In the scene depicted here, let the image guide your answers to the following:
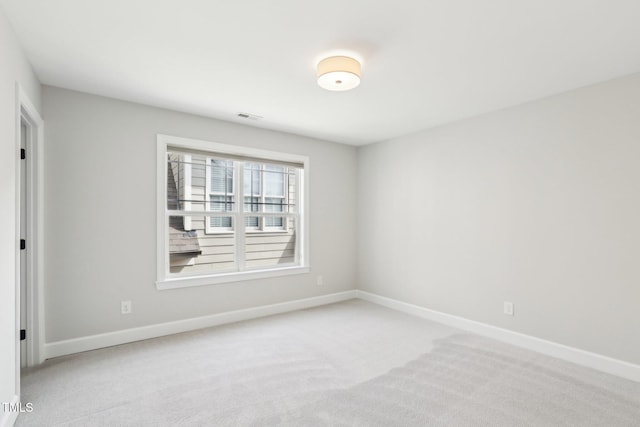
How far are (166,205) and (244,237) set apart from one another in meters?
1.05

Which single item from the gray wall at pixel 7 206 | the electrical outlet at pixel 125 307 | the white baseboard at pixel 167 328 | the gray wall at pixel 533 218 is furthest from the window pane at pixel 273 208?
the gray wall at pixel 7 206

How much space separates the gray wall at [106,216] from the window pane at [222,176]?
291mm

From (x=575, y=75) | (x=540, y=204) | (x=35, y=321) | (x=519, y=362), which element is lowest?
(x=519, y=362)

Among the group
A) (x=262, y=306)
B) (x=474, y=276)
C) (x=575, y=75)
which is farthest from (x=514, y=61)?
(x=262, y=306)

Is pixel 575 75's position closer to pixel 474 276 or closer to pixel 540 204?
pixel 540 204

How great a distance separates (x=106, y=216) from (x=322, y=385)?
2622 mm

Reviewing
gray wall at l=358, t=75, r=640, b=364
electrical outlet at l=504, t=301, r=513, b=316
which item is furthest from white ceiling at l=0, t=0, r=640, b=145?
electrical outlet at l=504, t=301, r=513, b=316

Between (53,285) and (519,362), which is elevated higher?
(53,285)

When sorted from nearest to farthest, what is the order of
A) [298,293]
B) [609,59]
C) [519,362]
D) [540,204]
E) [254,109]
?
[609,59] → [519,362] → [540,204] → [254,109] → [298,293]

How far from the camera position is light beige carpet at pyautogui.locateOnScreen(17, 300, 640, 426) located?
2154 mm

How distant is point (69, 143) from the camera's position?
3.14 metres

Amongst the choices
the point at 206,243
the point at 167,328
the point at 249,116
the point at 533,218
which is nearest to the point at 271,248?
the point at 206,243

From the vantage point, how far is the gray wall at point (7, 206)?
1.93 meters

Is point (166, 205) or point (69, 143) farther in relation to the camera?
point (166, 205)
